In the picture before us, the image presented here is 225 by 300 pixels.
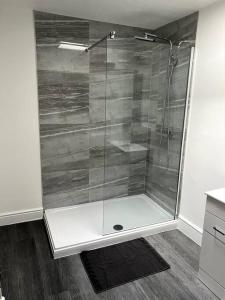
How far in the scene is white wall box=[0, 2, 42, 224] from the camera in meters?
2.38

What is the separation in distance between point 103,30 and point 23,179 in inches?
80.7

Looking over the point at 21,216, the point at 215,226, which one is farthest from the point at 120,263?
the point at 21,216

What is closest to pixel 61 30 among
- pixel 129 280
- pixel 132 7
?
pixel 132 7

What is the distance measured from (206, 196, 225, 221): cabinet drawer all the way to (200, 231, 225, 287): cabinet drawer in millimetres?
203

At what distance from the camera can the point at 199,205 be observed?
248cm

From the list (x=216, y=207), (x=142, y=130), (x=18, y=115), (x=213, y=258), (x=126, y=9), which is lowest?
(x=213, y=258)

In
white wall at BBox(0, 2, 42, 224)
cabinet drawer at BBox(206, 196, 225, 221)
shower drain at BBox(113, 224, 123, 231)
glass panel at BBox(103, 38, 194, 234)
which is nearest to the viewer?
cabinet drawer at BBox(206, 196, 225, 221)

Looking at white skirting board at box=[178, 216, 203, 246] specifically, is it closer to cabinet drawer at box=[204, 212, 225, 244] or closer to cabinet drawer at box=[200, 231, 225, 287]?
cabinet drawer at box=[200, 231, 225, 287]

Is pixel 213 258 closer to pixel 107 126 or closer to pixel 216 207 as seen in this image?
pixel 216 207

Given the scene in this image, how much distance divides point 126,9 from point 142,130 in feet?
4.65

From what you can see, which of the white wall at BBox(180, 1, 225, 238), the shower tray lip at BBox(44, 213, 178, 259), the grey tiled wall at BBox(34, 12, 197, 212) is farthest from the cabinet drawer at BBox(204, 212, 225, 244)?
the grey tiled wall at BBox(34, 12, 197, 212)

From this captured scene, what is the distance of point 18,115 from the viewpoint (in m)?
2.57

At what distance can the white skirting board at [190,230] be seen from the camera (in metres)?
2.47

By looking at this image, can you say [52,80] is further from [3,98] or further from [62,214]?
[62,214]
